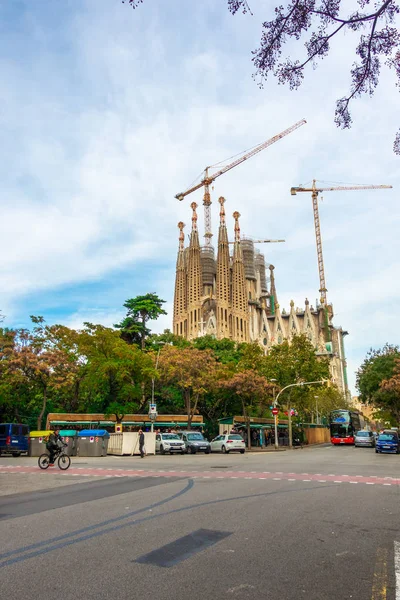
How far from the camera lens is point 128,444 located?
2772 centimetres

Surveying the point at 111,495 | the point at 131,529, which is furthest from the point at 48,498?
the point at 131,529

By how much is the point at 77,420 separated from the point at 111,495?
98.7 ft

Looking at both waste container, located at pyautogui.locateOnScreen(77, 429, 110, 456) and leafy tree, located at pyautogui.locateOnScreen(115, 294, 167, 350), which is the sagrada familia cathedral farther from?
waste container, located at pyautogui.locateOnScreen(77, 429, 110, 456)

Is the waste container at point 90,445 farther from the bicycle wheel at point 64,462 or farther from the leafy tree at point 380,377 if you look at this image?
the leafy tree at point 380,377

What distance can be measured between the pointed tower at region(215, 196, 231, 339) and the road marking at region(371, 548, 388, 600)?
100.0m

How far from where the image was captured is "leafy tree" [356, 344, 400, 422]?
4038 centimetres

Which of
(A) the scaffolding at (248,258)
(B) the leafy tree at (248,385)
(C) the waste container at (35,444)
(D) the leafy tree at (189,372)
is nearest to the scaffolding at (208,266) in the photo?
(A) the scaffolding at (248,258)

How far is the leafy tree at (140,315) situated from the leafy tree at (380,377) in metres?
24.0

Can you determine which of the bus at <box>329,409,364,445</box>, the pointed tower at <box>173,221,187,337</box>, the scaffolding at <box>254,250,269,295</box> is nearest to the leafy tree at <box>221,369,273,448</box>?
the bus at <box>329,409,364,445</box>

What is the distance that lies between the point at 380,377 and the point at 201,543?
40.4 metres

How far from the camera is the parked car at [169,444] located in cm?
2963

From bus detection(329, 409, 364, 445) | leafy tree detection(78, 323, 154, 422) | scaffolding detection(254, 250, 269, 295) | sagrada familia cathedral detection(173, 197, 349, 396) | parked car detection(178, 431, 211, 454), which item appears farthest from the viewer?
scaffolding detection(254, 250, 269, 295)

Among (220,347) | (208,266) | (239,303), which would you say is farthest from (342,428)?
(208,266)

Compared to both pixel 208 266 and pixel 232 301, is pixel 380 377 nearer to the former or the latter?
pixel 232 301
